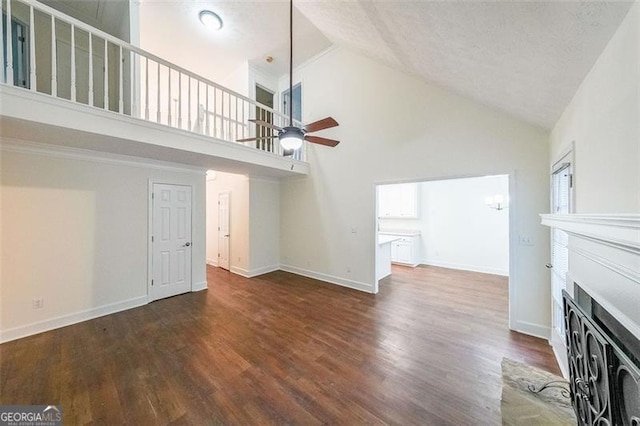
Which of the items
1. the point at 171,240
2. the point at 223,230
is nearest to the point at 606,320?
the point at 171,240

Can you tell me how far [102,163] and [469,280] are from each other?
704cm

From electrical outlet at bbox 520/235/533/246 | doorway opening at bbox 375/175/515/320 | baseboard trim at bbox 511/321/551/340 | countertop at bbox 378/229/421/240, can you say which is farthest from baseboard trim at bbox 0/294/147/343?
electrical outlet at bbox 520/235/533/246

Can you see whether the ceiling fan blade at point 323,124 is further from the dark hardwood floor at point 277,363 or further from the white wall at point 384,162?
the dark hardwood floor at point 277,363

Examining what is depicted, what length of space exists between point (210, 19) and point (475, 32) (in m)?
4.56

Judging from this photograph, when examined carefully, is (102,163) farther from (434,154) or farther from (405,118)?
(434,154)

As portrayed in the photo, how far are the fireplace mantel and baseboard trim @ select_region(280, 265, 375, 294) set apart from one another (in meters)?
3.34

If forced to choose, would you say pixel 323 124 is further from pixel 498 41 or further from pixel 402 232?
pixel 402 232

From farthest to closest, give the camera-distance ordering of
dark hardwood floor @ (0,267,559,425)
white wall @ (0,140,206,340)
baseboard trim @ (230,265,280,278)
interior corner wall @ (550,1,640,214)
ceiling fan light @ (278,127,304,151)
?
baseboard trim @ (230,265,280,278)
white wall @ (0,140,206,340)
ceiling fan light @ (278,127,304,151)
dark hardwood floor @ (0,267,559,425)
interior corner wall @ (550,1,640,214)

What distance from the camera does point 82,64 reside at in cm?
398

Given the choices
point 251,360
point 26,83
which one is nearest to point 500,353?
point 251,360

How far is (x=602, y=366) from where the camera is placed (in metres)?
1.02

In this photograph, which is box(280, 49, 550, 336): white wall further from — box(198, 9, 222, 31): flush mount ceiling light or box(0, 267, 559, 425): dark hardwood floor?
box(198, 9, 222, 31): flush mount ceiling light

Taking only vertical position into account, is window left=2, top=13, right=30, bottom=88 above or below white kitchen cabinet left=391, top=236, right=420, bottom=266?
above

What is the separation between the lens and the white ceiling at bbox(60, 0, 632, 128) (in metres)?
1.28
